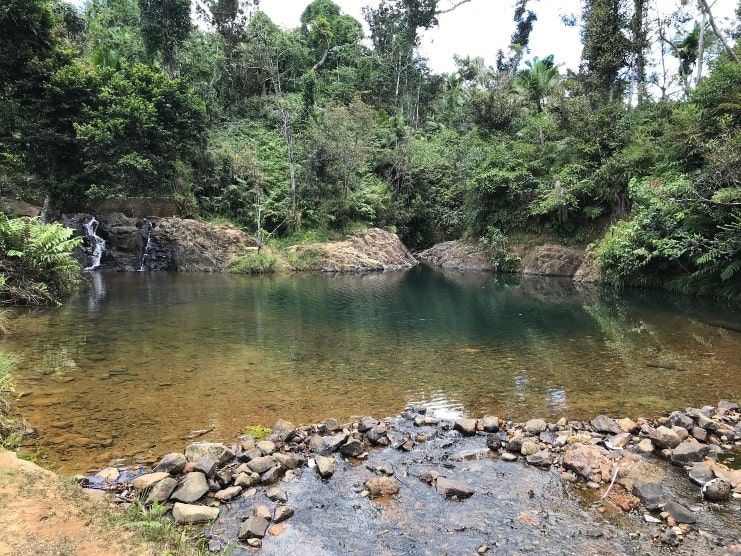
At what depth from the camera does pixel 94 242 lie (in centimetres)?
2681

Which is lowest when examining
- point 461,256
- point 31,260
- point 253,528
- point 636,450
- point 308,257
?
point 636,450

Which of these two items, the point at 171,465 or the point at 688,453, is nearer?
the point at 171,465

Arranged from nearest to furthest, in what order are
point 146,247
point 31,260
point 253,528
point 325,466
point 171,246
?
1. point 253,528
2. point 325,466
3. point 31,260
4. point 146,247
5. point 171,246

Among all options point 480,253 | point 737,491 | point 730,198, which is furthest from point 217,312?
point 480,253

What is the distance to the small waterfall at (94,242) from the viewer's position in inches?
1047

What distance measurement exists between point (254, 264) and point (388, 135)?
16612mm

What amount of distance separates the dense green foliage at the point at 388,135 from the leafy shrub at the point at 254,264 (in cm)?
19

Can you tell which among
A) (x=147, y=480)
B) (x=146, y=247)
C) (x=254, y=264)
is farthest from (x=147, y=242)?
(x=147, y=480)

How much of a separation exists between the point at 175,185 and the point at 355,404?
89.3ft

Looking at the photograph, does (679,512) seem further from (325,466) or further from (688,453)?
(325,466)

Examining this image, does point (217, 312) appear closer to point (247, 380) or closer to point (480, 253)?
point (247, 380)

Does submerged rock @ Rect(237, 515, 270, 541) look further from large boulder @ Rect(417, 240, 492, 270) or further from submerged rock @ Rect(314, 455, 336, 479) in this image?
large boulder @ Rect(417, 240, 492, 270)

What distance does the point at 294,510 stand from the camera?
169 inches

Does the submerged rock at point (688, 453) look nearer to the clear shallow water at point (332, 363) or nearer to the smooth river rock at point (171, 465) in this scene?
the clear shallow water at point (332, 363)
